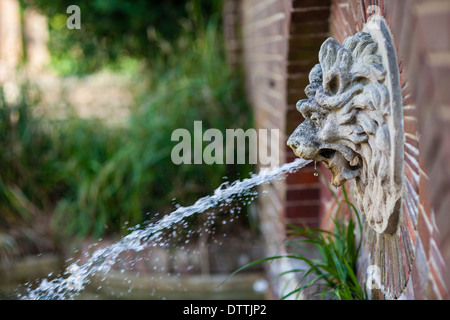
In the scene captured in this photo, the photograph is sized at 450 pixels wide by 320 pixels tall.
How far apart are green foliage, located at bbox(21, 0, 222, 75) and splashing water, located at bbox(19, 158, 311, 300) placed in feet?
6.91

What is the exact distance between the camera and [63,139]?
4.75m

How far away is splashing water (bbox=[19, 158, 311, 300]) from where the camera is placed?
10.00 ft

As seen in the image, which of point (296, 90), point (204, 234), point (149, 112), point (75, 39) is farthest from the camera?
point (75, 39)

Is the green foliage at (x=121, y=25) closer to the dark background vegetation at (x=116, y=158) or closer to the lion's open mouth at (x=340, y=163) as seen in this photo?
the dark background vegetation at (x=116, y=158)

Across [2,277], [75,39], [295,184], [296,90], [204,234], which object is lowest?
[2,277]

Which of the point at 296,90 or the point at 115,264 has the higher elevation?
the point at 296,90

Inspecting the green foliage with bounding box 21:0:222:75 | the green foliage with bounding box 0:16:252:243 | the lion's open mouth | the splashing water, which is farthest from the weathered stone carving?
the green foliage with bounding box 21:0:222:75

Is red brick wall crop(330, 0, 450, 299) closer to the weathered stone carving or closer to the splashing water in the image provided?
the weathered stone carving

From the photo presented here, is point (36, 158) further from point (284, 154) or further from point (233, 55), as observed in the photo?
point (284, 154)

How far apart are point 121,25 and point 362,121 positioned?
5090 mm

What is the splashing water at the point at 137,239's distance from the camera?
10.00ft
